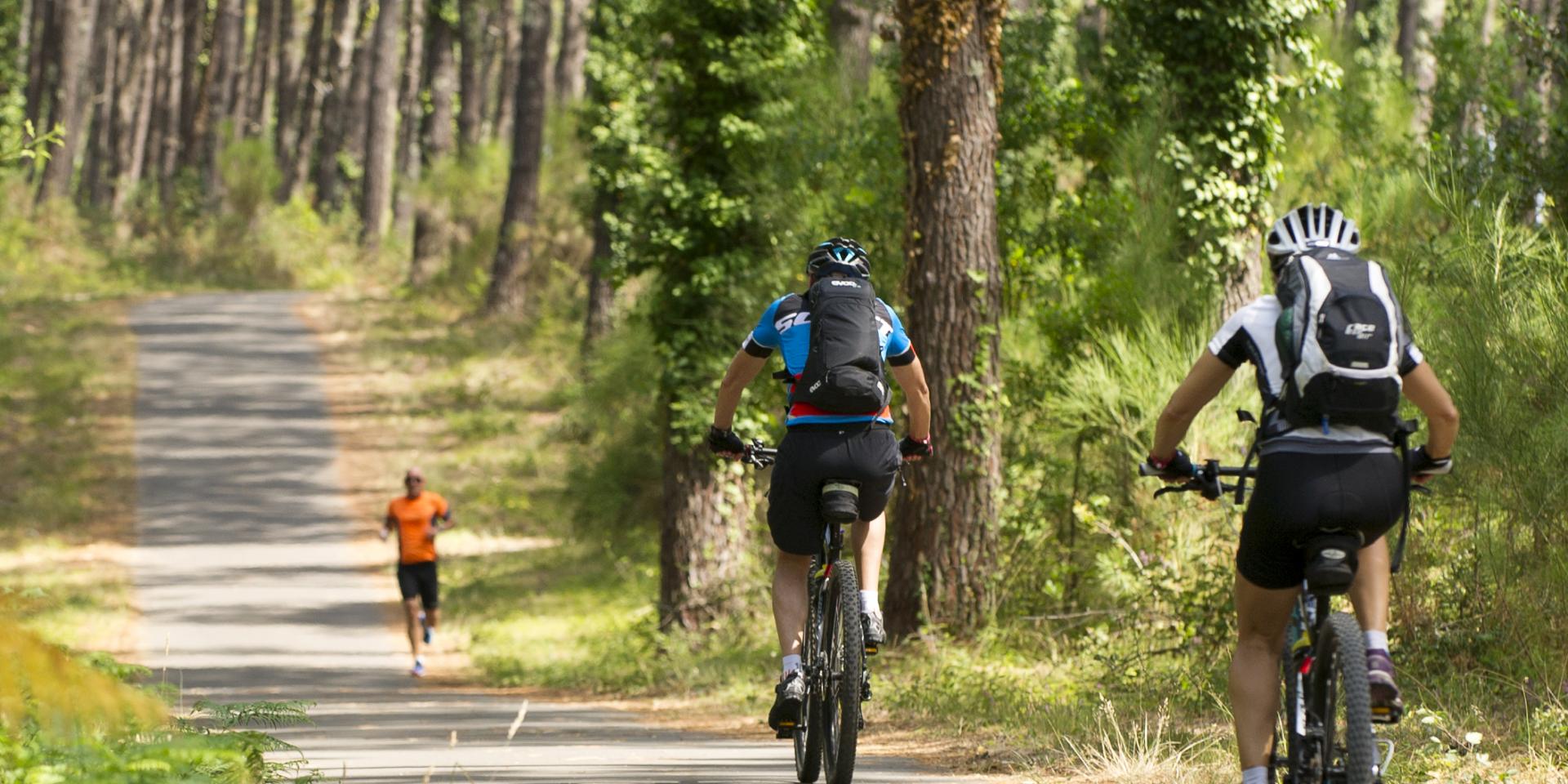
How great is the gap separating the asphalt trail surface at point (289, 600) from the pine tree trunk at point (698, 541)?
2.12 meters

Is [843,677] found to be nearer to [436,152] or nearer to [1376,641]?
[1376,641]

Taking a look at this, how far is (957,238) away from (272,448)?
1760 cm

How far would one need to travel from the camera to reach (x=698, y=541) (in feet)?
54.3

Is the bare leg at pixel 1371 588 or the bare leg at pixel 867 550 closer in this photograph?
the bare leg at pixel 1371 588

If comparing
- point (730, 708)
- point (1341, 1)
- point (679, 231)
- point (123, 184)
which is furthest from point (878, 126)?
point (123, 184)

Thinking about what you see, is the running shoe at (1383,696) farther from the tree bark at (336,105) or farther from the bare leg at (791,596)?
the tree bark at (336,105)

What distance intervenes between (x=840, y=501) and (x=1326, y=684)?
2511 millimetres

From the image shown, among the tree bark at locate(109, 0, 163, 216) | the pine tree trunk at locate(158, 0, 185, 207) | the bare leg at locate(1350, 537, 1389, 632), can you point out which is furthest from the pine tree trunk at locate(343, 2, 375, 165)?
the bare leg at locate(1350, 537, 1389, 632)

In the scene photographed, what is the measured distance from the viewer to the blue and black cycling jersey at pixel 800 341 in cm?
714

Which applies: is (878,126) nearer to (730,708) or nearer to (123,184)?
(730,708)

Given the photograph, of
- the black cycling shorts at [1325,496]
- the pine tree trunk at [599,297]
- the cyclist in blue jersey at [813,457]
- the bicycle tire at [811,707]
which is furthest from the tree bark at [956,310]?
the pine tree trunk at [599,297]

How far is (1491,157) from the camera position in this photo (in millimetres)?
11297

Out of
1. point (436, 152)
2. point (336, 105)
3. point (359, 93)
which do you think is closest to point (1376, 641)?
point (436, 152)

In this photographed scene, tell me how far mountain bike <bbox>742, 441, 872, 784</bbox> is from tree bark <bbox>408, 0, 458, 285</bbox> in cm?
3131
